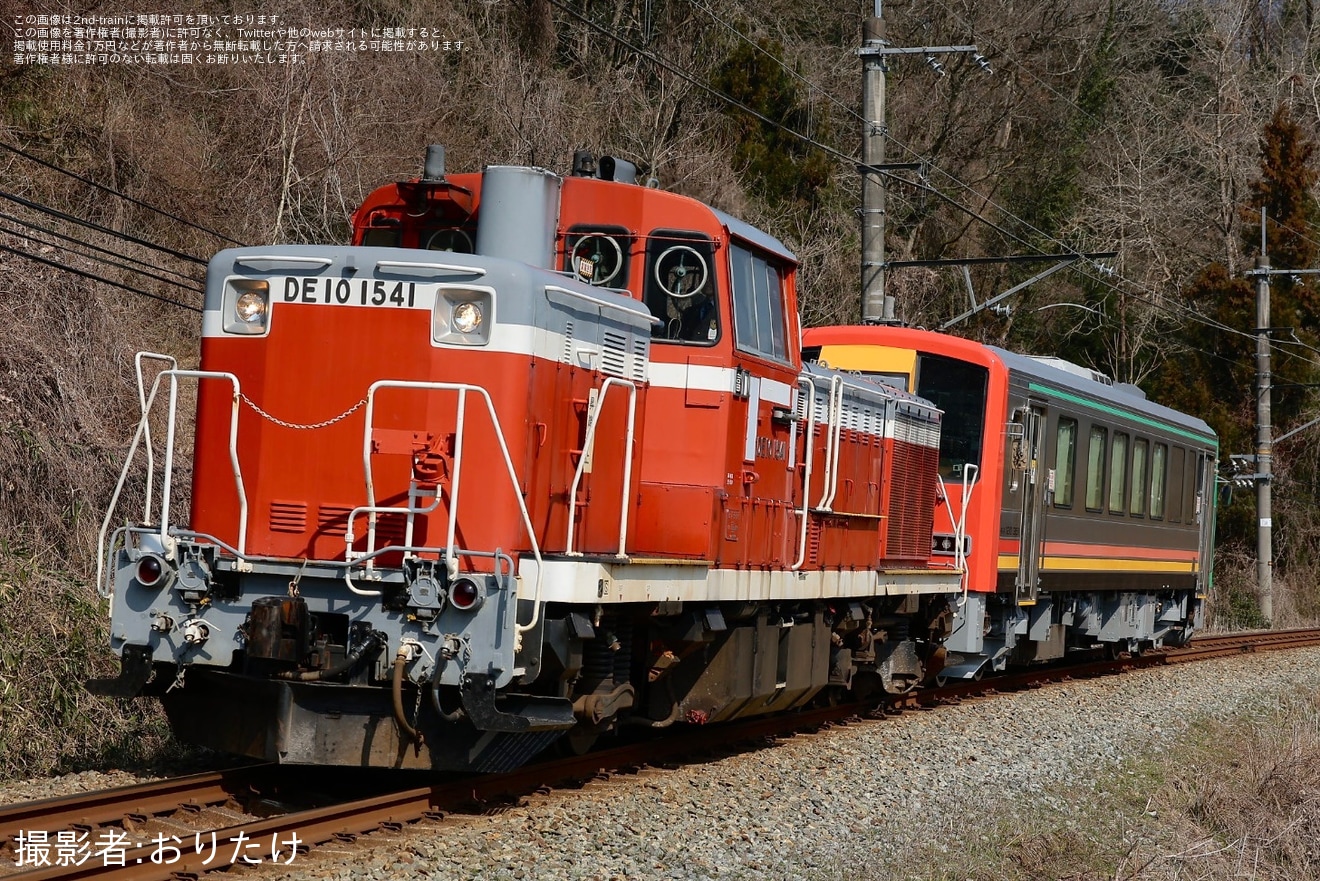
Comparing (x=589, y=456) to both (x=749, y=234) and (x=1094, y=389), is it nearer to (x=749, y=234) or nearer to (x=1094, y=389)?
(x=749, y=234)

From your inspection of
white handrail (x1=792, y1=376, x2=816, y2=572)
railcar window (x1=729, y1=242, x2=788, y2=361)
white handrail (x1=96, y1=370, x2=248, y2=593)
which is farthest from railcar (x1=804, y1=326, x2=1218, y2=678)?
white handrail (x1=96, y1=370, x2=248, y2=593)

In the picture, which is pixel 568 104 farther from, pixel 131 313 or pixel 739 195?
pixel 131 313

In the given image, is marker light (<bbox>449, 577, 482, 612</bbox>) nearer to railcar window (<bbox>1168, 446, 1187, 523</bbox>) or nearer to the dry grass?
the dry grass

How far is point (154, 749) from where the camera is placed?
9406 mm

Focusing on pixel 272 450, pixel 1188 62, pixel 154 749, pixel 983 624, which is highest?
pixel 1188 62

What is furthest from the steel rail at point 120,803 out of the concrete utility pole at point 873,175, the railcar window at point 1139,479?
the railcar window at point 1139,479

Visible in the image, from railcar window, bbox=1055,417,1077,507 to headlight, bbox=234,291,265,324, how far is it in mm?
11052

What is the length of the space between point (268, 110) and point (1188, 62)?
2986 centimetres

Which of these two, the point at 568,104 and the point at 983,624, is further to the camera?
the point at 568,104

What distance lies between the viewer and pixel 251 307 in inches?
309

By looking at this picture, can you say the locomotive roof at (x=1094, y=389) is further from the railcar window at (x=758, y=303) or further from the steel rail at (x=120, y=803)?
the steel rail at (x=120, y=803)

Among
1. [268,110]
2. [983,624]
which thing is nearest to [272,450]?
[983,624]

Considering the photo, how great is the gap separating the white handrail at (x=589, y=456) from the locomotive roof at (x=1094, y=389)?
7.68 m

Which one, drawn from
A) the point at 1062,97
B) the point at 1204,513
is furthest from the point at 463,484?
the point at 1062,97
